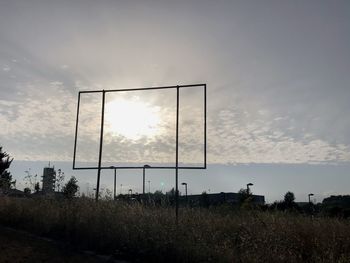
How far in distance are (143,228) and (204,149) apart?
352 centimetres

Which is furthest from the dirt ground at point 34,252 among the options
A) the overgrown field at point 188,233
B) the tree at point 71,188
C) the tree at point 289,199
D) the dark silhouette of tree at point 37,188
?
the tree at point 289,199

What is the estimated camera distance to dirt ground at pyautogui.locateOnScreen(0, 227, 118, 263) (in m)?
8.20

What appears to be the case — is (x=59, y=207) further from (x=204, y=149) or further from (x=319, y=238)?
(x=319, y=238)

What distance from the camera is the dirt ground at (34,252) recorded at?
8.20m

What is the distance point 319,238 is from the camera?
9117 millimetres

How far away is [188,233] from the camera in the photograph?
855 cm

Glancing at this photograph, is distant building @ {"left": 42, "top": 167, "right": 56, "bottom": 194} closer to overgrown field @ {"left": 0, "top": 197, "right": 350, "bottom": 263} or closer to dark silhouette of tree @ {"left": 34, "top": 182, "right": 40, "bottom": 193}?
dark silhouette of tree @ {"left": 34, "top": 182, "right": 40, "bottom": 193}

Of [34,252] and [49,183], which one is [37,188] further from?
[34,252]

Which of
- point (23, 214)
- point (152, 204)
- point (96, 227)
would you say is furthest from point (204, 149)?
point (23, 214)

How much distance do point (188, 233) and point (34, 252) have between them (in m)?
3.29

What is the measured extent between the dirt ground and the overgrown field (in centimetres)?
48

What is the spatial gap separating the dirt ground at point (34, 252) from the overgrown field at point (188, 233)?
0.48 metres

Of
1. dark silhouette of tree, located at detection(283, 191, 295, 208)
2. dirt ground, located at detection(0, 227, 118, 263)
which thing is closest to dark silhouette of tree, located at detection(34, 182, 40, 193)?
dirt ground, located at detection(0, 227, 118, 263)

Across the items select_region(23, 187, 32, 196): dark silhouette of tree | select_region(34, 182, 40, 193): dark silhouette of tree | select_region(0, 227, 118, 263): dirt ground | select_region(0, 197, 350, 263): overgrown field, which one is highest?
select_region(34, 182, 40, 193): dark silhouette of tree
